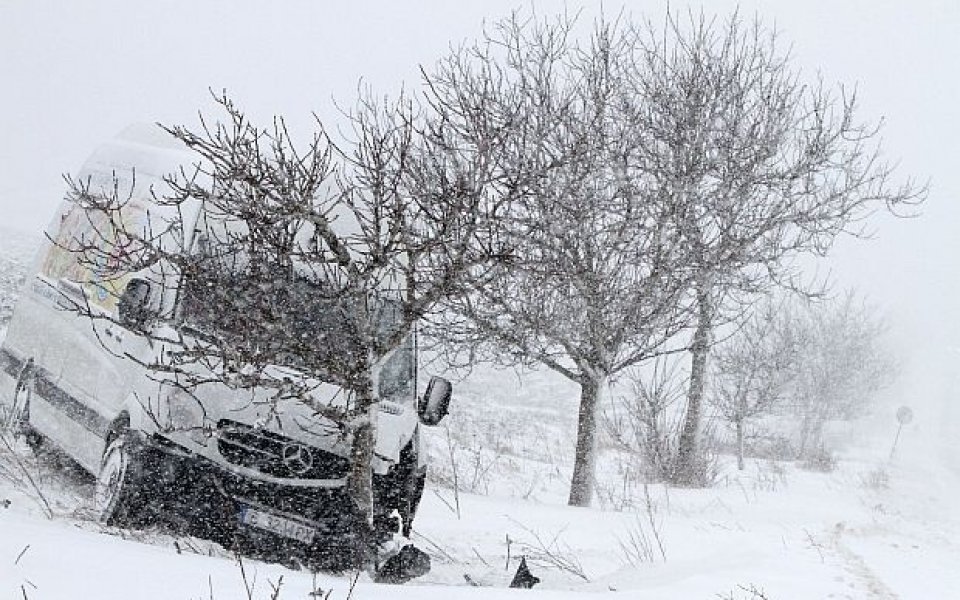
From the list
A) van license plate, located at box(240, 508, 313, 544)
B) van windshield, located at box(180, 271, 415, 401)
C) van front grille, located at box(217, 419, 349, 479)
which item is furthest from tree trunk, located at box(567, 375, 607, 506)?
van license plate, located at box(240, 508, 313, 544)

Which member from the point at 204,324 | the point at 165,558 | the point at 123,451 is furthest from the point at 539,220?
the point at 165,558

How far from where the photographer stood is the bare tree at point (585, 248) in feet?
33.2

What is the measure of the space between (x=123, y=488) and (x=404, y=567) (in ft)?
6.24

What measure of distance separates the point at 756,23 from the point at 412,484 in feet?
32.7

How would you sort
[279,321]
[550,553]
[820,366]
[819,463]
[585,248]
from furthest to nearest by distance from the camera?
[820,366] < [819,463] < [585,248] < [550,553] < [279,321]

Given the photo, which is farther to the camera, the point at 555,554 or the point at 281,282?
the point at 555,554

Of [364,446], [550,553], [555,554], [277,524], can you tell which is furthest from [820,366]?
[277,524]

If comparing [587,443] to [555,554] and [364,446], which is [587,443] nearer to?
[555,554]

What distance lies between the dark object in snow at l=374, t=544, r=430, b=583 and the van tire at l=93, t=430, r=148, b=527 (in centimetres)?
160

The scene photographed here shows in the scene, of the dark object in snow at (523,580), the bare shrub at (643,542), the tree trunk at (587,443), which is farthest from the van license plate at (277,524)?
the tree trunk at (587,443)

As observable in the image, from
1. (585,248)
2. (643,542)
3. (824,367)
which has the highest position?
(824,367)

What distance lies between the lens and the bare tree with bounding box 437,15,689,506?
1013cm

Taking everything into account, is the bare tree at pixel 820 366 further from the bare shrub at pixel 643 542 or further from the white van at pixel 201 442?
the white van at pixel 201 442

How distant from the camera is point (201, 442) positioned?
5125mm
